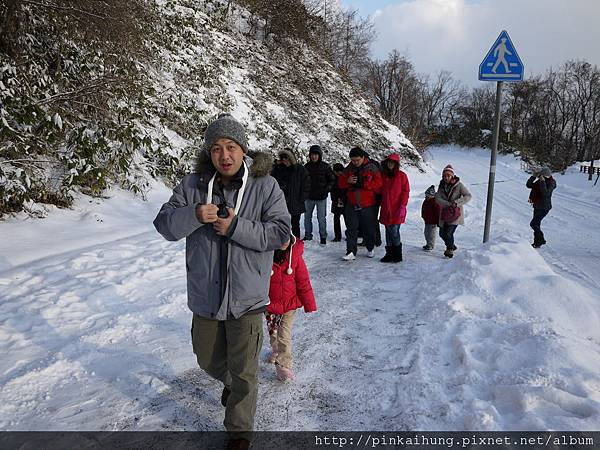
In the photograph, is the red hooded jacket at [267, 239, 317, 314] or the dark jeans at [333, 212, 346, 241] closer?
the red hooded jacket at [267, 239, 317, 314]

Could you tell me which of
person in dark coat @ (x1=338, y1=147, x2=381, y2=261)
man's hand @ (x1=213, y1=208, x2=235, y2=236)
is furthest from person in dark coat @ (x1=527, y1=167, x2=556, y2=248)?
man's hand @ (x1=213, y1=208, x2=235, y2=236)

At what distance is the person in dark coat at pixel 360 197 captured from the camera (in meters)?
6.72

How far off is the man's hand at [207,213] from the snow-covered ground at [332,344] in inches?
61.3

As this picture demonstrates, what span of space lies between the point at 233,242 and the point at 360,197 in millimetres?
4652

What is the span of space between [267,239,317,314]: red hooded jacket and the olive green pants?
0.76 metres

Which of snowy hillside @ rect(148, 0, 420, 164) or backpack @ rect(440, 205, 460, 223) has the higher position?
snowy hillside @ rect(148, 0, 420, 164)

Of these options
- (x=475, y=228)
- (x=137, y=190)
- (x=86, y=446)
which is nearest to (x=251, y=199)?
(x=86, y=446)

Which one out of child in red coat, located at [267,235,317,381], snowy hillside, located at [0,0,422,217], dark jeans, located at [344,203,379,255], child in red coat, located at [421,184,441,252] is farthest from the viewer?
child in red coat, located at [421,184,441,252]

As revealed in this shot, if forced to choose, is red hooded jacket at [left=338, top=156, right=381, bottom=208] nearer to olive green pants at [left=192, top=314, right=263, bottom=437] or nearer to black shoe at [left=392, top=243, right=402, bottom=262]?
black shoe at [left=392, top=243, right=402, bottom=262]

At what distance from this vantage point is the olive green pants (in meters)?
2.45

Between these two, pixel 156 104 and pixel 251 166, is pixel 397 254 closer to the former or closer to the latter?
pixel 251 166

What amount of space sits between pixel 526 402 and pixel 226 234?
7.34ft

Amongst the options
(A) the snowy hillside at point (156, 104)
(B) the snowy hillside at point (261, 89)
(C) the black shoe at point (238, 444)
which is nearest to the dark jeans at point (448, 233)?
(A) the snowy hillside at point (156, 104)

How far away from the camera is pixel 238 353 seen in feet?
8.13
